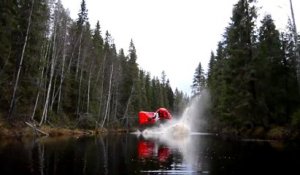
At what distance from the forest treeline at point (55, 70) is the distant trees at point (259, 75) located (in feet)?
65.4

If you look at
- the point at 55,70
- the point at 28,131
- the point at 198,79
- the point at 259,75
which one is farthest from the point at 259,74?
the point at 198,79

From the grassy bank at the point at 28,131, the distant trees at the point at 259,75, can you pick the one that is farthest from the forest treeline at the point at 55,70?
the distant trees at the point at 259,75

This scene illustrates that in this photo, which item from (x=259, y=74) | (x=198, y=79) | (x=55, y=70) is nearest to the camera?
(x=259, y=74)

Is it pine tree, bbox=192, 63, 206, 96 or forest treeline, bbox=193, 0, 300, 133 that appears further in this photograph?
pine tree, bbox=192, 63, 206, 96

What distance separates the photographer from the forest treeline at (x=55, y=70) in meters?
38.2

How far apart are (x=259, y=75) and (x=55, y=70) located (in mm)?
26039

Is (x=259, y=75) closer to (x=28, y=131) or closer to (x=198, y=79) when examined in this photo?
(x=28, y=131)

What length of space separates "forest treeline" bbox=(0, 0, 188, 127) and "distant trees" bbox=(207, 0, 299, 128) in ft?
65.4

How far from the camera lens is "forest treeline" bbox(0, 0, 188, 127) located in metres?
38.2

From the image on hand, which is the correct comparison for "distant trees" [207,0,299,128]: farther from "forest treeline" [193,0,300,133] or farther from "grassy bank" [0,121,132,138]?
"grassy bank" [0,121,132,138]

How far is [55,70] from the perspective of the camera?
5234cm

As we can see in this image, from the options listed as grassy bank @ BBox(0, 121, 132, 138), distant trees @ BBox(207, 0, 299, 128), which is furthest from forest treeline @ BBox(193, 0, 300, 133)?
grassy bank @ BBox(0, 121, 132, 138)

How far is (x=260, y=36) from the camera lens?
1795 inches

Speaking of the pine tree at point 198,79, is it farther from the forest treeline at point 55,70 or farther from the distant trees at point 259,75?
the distant trees at point 259,75
